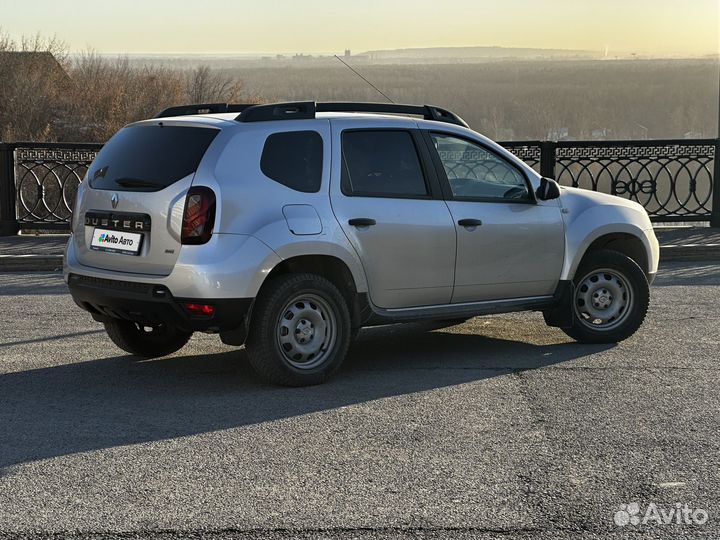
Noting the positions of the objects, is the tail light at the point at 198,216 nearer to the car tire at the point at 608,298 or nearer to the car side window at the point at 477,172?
the car side window at the point at 477,172

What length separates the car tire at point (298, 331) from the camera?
7438 millimetres

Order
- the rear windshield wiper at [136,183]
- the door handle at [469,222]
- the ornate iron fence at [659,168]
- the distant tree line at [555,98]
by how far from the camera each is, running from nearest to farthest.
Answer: the rear windshield wiper at [136,183]
the door handle at [469,222]
the ornate iron fence at [659,168]
the distant tree line at [555,98]

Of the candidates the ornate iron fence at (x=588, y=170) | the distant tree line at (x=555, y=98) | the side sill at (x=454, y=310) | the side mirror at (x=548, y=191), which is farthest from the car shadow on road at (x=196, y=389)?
the distant tree line at (x=555, y=98)

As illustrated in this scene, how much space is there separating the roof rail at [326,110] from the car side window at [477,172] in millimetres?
233

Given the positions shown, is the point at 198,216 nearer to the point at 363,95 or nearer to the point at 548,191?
the point at 548,191

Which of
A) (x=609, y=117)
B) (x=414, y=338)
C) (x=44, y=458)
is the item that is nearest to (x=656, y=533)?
(x=44, y=458)

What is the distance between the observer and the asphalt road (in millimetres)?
5055

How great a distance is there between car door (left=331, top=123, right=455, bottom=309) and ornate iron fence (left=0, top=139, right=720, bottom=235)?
9621 millimetres

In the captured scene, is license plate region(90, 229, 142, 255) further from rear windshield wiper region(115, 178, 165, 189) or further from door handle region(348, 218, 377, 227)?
door handle region(348, 218, 377, 227)

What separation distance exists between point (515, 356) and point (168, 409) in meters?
2.88

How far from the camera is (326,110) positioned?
28.0 feet

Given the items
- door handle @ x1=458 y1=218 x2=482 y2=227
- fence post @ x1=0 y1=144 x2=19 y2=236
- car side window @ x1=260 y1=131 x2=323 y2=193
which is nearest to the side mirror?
door handle @ x1=458 y1=218 x2=482 y2=227

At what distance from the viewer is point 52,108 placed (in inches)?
2106

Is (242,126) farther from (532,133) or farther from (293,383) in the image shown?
(532,133)
